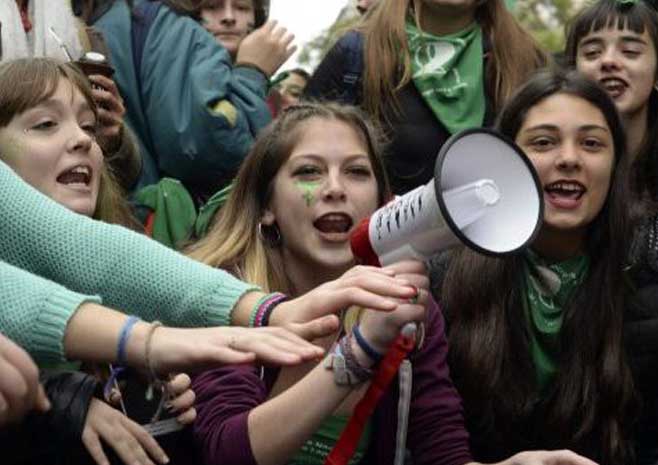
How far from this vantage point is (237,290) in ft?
7.74

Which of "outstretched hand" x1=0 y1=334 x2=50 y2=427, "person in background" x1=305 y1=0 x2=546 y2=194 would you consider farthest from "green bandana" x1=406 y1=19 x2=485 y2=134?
"outstretched hand" x1=0 y1=334 x2=50 y2=427

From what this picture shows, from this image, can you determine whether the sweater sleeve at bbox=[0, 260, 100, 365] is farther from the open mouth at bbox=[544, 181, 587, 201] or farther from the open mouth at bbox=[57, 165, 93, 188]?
the open mouth at bbox=[544, 181, 587, 201]

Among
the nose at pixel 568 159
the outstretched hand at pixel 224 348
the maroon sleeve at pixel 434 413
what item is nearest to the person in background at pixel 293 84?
the nose at pixel 568 159

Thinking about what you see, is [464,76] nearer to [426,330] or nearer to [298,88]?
[426,330]

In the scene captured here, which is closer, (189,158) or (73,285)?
(73,285)

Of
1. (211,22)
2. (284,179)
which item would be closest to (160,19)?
(211,22)

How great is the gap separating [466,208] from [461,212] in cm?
3

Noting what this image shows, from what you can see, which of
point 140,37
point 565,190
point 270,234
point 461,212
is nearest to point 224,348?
point 461,212

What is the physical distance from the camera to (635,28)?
477 cm

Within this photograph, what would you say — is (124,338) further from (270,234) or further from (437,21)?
(437,21)

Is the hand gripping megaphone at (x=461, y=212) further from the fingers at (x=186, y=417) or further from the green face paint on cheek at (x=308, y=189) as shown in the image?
the green face paint on cheek at (x=308, y=189)

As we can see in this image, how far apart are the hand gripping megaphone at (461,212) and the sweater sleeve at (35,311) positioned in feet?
2.08

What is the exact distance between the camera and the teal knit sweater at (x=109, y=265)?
233 cm

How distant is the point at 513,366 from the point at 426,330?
16.7 inches
